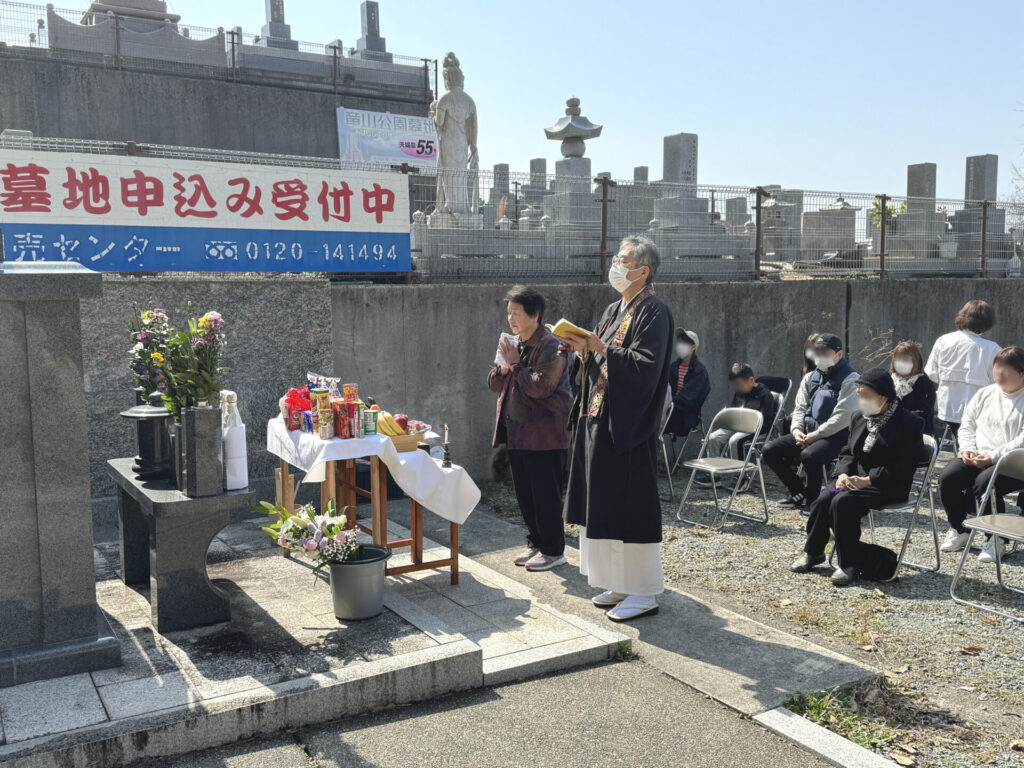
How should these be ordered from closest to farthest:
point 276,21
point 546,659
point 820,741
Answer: point 820,741 < point 546,659 < point 276,21

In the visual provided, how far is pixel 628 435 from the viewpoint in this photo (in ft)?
15.2

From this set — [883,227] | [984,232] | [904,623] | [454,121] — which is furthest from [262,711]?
[984,232]

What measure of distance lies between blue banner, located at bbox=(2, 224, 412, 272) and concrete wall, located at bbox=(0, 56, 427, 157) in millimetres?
13461

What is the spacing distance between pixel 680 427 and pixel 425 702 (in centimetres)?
485

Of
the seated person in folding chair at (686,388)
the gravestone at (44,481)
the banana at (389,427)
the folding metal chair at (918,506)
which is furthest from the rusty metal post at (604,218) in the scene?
the gravestone at (44,481)

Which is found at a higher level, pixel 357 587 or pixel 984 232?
pixel 984 232

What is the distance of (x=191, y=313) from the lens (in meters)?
6.51

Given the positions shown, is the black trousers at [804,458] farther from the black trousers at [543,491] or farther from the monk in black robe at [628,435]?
the monk in black robe at [628,435]

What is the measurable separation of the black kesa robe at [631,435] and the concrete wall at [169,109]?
1692cm

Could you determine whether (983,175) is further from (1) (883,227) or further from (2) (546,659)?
(2) (546,659)

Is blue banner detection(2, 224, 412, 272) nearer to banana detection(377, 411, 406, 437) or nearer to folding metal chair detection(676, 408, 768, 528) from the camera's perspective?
banana detection(377, 411, 406, 437)

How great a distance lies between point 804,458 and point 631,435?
2.96 meters

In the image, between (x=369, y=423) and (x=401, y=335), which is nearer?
(x=369, y=423)

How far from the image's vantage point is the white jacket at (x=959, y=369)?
762 centimetres
